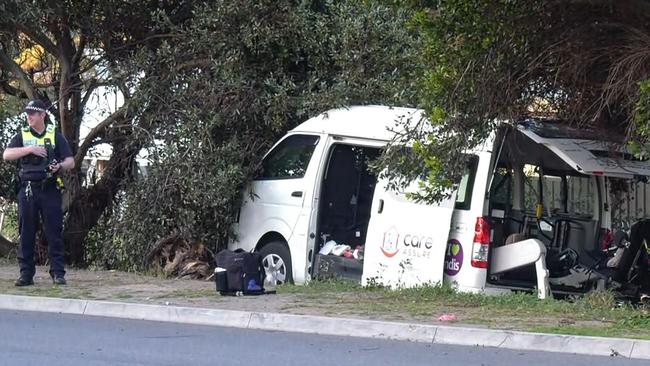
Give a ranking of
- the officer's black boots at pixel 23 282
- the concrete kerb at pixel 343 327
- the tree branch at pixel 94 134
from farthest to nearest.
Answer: the tree branch at pixel 94 134 → the officer's black boots at pixel 23 282 → the concrete kerb at pixel 343 327

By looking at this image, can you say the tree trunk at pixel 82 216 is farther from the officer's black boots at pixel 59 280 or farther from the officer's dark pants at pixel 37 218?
the officer's dark pants at pixel 37 218

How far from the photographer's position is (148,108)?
14578mm

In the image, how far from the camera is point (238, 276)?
11547mm

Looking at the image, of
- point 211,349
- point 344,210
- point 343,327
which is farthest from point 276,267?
point 211,349

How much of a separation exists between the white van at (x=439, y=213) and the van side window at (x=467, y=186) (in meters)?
0.01

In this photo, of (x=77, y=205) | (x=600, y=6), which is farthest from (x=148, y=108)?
(x=600, y=6)

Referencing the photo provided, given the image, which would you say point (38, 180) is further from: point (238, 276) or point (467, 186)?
point (467, 186)

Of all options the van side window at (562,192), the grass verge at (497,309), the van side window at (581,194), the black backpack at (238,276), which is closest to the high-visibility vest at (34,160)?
the black backpack at (238,276)

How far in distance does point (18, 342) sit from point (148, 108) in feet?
19.8

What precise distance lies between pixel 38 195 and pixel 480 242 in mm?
4927

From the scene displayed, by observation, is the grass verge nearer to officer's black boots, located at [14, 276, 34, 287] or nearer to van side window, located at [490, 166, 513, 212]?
van side window, located at [490, 166, 513, 212]

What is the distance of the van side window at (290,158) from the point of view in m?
13.1

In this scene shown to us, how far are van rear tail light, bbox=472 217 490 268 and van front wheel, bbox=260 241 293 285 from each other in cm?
263

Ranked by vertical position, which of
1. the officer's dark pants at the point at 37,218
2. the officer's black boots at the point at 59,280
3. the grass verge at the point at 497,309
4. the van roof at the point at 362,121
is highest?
the van roof at the point at 362,121
